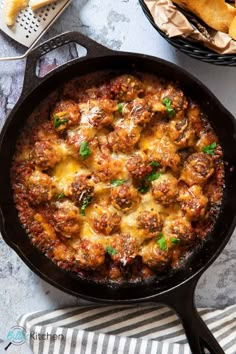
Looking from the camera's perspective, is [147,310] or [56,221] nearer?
[56,221]

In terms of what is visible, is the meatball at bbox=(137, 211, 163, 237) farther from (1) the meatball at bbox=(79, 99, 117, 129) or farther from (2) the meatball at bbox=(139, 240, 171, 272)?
(1) the meatball at bbox=(79, 99, 117, 129)


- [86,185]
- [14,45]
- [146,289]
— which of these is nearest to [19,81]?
[14,45]

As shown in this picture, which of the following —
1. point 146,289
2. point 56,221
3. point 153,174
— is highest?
point 153,174

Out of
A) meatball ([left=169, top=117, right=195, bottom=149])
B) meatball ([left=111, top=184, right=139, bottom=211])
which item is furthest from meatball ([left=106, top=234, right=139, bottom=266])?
meatball ([left=169, top=117, right=195, bottom=149])

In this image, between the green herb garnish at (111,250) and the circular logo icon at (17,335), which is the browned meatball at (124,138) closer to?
the green herb garnish at (111,250)

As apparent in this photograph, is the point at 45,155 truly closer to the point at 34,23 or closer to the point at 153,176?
the point at 153,176

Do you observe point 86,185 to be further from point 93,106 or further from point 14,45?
point 14,45

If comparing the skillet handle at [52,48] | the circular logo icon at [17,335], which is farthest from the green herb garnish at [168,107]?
the circular logo icon at [17,335]
